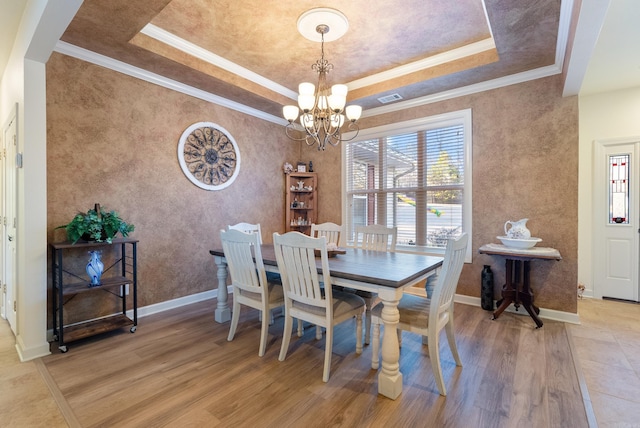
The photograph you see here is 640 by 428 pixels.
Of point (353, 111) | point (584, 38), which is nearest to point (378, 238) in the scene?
point (353, 111)

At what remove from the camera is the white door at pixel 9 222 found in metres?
2.57

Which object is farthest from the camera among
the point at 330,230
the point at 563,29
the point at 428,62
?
the point at 330,230

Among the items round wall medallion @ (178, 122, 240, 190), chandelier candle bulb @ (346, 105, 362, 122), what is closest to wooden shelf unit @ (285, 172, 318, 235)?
round wall medallion @ (178, 122, 240, 190)

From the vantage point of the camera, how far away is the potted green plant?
2.46 m

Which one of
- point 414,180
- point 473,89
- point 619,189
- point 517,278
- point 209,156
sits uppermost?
point 473,89

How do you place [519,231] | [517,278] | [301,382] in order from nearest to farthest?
[301,382]
[519,231]
[517,278]

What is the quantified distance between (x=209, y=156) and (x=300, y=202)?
1.68 meters

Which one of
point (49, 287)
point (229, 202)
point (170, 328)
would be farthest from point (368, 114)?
point (49, 287)

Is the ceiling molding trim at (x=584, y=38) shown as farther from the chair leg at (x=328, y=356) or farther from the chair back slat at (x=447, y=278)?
the chair leg at (x=328, y=356)

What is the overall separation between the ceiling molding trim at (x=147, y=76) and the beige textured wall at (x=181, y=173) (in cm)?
6

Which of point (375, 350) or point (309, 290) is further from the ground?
point (309, 290)

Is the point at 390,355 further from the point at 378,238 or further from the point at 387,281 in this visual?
the point at 378,238

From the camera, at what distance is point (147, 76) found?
126 inches

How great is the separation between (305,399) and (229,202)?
2.83 metres
